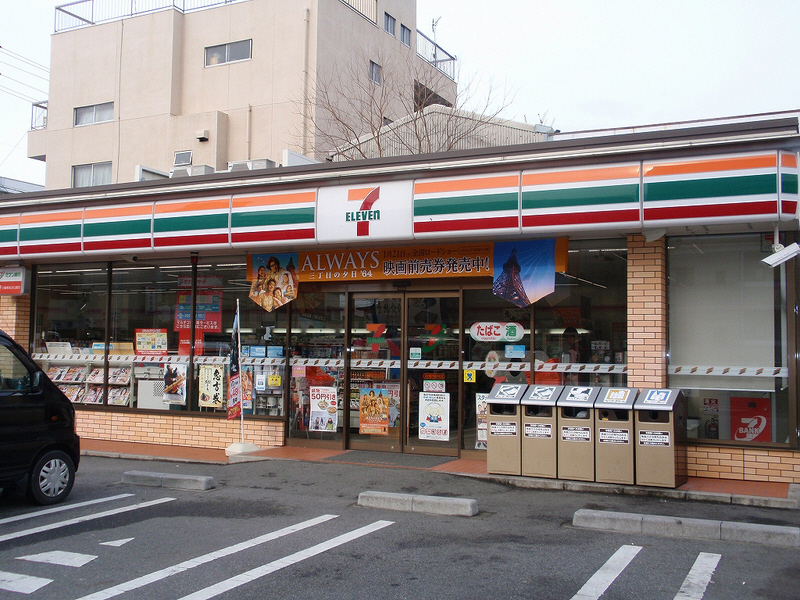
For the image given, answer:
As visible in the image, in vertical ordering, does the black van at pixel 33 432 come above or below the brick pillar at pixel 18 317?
below

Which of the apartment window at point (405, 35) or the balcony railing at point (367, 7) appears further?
the apartment window at point (405, 35)

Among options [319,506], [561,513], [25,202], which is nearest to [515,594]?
[561,513]

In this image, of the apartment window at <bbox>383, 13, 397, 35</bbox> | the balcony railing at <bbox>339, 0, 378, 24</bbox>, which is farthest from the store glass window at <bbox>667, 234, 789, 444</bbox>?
the apartment window at <bbox>383, 13, 397, 35</bbox>

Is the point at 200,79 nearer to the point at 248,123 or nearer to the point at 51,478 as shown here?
the point at 248,123

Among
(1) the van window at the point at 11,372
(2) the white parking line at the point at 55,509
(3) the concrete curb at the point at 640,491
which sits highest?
(1) the van window at the point at 11,372

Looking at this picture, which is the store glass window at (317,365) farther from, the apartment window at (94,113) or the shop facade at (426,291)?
the apartment window at (94,113)

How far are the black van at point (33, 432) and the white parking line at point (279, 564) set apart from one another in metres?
3.80

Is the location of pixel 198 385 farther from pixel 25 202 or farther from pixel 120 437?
pixel 25 202

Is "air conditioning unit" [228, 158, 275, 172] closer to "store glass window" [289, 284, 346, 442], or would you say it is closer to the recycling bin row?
"store glass window" [289, 284, 346, 442]

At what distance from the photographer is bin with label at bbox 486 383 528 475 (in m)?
9.28

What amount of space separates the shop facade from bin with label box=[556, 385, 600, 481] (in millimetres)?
1047

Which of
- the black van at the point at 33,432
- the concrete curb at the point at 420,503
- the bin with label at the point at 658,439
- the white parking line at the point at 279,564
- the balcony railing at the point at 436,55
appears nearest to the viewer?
the white parking line at the point at 279,564

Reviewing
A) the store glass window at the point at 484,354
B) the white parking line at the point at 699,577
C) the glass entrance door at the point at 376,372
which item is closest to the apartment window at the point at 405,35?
the glass entrance door at the point at 376,372

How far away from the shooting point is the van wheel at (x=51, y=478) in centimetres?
820
